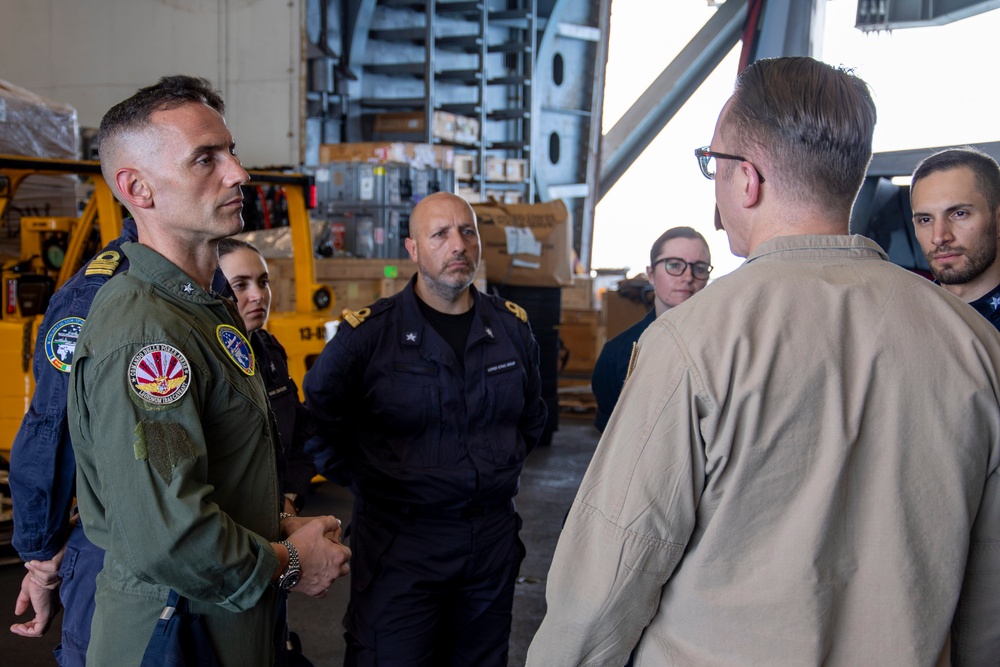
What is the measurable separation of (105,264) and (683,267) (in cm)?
177

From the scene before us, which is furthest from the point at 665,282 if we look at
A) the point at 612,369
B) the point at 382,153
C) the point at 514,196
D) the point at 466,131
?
the point at 514,196

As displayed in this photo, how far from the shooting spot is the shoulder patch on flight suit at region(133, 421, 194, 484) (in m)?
1.26

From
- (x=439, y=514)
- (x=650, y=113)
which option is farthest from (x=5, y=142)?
(x=650, y=113)

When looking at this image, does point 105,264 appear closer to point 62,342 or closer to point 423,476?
point 62,342

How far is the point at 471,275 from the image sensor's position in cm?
276

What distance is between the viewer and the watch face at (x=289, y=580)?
1.46 meters

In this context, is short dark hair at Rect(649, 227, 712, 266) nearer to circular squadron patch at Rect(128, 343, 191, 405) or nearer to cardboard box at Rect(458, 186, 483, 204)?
circular squadron patch at Rect(128, 343, 191, 405)

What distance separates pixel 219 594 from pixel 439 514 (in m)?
1.14

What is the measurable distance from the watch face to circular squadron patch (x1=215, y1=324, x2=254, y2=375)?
0.36 metres

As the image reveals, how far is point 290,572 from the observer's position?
4.83ft

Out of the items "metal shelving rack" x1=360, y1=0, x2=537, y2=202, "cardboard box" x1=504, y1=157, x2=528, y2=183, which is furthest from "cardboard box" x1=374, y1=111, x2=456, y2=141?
"cardboard box" x1=504, y1=157, x2=528, y2=183

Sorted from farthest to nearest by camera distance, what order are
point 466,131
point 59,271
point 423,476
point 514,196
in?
point 514,196
point 466,131
point 59,271
point 423,476

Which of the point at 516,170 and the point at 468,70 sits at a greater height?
the point at 468,70

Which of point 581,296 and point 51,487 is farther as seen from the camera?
point 581,296
